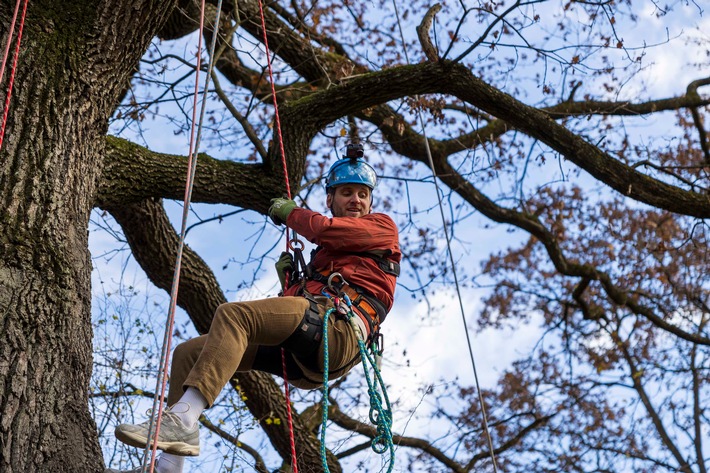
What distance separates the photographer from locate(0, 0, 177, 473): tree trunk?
311 centimetres

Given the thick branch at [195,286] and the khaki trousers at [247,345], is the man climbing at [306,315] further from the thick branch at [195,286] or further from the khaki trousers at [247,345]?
the thick branch at [195,286]

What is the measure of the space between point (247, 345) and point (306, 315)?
0.86ft

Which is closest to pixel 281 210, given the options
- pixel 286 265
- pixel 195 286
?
pixel 286 265

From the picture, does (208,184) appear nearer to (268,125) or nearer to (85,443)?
(85,443)

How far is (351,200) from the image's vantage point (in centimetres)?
395

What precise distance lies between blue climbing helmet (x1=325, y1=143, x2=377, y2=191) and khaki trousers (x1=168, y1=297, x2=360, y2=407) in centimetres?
64

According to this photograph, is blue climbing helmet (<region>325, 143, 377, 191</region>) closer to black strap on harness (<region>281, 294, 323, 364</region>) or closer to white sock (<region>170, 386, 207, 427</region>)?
black strap on harness (<region>281, 294, 323, 364</region>)

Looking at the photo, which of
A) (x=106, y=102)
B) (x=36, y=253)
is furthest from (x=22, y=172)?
(x=106, y=102)

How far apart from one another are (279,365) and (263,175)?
5.76 ft

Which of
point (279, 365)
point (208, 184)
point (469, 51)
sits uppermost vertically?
point (469, 51)

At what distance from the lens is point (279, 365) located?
3.72m

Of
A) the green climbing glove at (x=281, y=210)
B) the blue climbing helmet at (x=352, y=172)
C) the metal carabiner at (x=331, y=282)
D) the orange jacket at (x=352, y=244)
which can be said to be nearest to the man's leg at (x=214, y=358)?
the metal carabiner at (x=331, y=282)

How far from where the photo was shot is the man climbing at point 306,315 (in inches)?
125

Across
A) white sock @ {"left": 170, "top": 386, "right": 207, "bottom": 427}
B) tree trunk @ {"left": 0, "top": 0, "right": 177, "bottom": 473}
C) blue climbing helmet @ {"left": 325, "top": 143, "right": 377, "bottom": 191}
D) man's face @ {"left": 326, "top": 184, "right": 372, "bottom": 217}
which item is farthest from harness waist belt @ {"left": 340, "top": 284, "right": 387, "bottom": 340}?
tree trunk @ {"left": 0, "top": 0, "right": 177, "bottom": 473}
